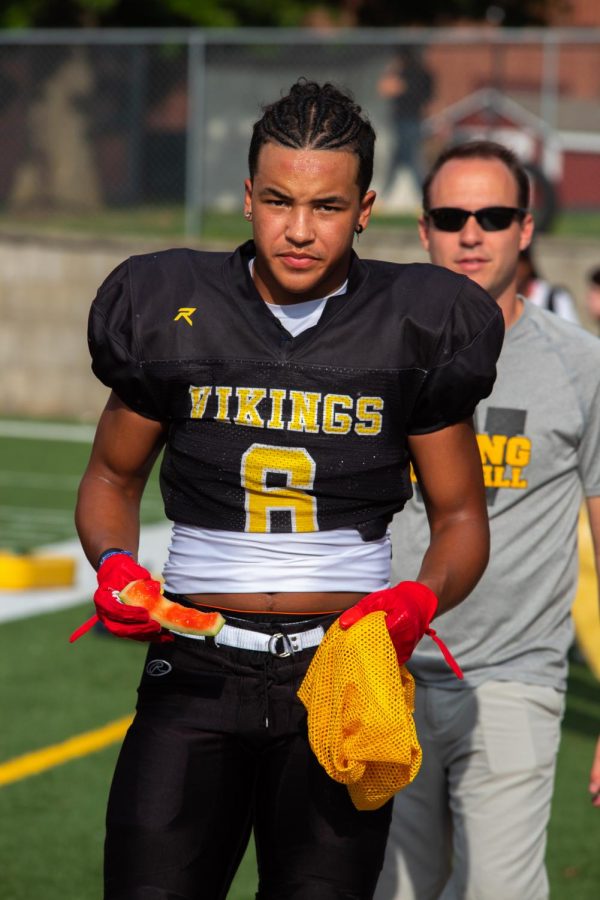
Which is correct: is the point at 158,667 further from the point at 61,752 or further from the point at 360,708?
the point at 61,752

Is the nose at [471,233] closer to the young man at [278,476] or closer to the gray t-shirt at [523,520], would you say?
the gray t-shirt at [523,520]

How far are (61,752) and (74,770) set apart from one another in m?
0.25

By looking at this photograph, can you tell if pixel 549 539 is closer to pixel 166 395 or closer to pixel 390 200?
pixel 166 395

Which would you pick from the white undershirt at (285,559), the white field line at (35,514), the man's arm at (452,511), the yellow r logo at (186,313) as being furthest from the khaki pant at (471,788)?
the white field line at (35,514)

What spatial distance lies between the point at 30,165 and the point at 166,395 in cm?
1852

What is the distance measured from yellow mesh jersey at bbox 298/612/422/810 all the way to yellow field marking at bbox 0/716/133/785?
3.64 meters

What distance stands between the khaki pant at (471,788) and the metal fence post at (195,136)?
15.7 meters

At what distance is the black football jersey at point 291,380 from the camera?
10.6 feet

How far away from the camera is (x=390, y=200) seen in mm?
18281

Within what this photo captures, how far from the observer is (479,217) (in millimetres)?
4438

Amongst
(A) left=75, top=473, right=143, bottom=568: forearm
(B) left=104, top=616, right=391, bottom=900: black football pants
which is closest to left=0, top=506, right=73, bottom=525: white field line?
(A) left=75, top=473, right=143, bottom=568: forearm

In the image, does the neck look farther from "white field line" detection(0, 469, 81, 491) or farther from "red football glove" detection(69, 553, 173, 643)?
"white field line" detection(0, 469, 81, 491)

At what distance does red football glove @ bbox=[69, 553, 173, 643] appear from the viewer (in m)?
3.05

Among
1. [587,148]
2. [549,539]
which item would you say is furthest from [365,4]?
[549,539]
